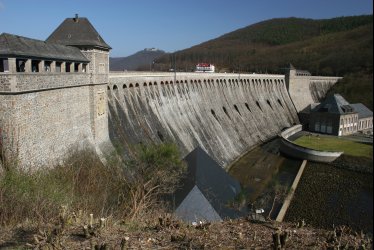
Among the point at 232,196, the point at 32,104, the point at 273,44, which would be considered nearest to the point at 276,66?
the point at 273,44

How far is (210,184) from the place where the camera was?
19.4 m

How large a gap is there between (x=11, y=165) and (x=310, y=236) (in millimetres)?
10994

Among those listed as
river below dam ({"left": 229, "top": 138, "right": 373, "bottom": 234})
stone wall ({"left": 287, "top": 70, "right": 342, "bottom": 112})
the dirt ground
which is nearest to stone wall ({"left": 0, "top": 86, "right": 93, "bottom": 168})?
the dirt ground

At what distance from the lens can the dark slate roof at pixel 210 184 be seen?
17.8 metres

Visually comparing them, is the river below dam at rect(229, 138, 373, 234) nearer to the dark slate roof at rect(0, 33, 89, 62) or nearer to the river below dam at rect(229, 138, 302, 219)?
the river below dam at rect(229, 138, 302, 219)

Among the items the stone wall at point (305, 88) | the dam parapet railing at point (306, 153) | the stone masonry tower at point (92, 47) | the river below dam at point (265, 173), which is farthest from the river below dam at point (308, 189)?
the stone wall at point (305, 88)

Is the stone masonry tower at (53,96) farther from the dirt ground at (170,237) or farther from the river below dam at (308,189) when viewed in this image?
the river below dam at (308,189)

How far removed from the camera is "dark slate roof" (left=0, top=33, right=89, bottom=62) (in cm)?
1419

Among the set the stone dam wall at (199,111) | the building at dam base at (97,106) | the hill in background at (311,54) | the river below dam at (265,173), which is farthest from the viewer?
the river below dam at (265,173)

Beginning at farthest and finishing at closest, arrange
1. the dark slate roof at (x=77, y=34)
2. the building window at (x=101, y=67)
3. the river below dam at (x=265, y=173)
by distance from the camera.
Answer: the river below dam at (x=265, y=173) → the building window at (x=101, y=67) → the dark slate roof at (x=77, y=34)

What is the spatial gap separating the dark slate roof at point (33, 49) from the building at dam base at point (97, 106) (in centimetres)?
4

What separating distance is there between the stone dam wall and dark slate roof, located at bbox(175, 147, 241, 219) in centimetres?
537

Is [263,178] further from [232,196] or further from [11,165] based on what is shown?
[11,165]

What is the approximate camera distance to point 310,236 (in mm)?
8477
